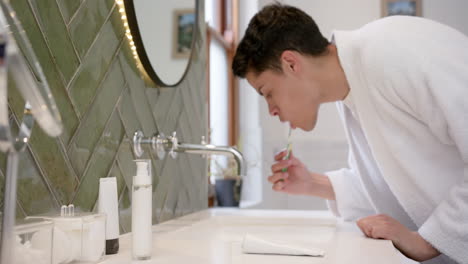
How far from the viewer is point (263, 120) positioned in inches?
109

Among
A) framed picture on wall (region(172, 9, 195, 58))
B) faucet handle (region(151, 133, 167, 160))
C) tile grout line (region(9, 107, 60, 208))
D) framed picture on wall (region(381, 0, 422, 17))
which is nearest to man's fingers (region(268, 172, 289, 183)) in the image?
faucet handle (region(151, 133, 167, 160))

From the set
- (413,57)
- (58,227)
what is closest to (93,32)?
(58,227)

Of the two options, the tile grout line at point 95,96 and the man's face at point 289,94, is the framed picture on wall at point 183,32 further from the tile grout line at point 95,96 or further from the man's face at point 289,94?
the tile grout line at point 95,96

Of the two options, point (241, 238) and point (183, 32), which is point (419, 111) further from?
point (183, 32)

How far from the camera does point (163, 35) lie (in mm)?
1224

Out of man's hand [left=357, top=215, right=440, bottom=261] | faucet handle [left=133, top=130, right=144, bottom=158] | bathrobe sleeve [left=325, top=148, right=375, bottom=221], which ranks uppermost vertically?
faucet handle [left=133, top=130, right=144, bottom=158]

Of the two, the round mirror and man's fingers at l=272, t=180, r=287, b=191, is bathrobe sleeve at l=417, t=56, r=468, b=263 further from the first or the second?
the round mirror

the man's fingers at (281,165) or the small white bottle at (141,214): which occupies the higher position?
the man's fingers at (281,165)

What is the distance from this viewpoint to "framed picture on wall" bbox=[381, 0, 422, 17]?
2648 mm

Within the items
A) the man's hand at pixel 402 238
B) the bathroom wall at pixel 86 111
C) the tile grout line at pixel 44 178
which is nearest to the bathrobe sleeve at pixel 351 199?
the man's hand at pixel 402 238

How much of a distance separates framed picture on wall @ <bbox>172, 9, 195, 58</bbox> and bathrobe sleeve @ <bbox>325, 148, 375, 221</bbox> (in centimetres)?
62

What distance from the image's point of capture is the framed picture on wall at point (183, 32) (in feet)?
4.39

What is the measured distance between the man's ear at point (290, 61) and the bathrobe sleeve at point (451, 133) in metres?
0.36

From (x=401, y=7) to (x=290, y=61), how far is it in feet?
5.69
